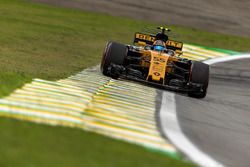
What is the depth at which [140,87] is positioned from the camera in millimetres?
13617

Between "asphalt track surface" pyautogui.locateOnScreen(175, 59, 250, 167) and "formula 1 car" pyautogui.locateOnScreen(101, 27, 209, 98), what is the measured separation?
32 cm

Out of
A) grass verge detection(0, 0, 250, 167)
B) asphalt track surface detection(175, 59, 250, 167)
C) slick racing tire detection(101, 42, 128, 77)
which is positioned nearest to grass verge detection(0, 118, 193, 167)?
grass verge detection(0, 0, 250, 167)

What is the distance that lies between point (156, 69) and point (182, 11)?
53.0 feet

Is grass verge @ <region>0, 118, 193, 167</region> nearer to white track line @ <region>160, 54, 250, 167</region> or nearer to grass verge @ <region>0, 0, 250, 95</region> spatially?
white track line @ <region>160, 54, 250, 167</region>

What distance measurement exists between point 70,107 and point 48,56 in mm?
8660

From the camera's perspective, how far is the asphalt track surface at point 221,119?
8461 millimetres

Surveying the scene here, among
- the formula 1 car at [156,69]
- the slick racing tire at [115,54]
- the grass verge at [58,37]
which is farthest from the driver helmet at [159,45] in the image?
the grass verge at [58,37]

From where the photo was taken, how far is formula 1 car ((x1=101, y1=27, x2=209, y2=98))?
13.8 metres

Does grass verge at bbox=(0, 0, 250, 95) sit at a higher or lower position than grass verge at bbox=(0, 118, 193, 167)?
lower

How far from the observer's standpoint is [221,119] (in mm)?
11547

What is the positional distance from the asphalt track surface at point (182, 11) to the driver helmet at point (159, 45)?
12.7 metres

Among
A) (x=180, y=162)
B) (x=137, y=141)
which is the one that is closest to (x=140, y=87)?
(x=137, y=141)

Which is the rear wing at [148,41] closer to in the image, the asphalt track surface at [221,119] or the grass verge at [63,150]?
the asphalt track surface at [221,119]

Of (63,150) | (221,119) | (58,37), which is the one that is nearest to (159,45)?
(221,119)
